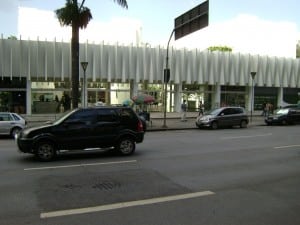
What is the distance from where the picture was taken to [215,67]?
4266 centimetres

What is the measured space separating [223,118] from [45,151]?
17.7 metres

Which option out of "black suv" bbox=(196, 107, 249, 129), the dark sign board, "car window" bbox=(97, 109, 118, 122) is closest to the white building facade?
the dark sign board

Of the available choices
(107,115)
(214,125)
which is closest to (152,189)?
(107,115)

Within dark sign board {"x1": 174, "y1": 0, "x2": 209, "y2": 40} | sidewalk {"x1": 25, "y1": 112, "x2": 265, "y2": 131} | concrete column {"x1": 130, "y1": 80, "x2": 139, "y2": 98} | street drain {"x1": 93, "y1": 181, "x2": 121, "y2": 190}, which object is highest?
dark sign board {"x1": 174, "y1": 0, "x2": 209, "y2": 40}

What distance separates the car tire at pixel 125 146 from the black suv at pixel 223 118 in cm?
1421

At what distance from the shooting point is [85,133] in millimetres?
12633

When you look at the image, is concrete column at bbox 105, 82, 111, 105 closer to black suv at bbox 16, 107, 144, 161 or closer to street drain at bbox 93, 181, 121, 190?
black suv at bbox 16, 107, 144, 161

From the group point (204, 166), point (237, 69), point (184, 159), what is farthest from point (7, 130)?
point (237, 69)

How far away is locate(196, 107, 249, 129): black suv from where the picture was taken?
26.9m

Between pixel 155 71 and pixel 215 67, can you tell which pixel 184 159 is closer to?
pixel 155 71

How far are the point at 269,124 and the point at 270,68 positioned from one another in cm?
1668

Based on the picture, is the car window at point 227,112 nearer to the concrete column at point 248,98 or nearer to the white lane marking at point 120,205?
the concrete column at point 248,98

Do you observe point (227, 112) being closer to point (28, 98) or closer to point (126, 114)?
point (126, 114)

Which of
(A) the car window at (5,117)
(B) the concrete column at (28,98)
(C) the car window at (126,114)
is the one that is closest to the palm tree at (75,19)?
(A) the car window at (5,117)
